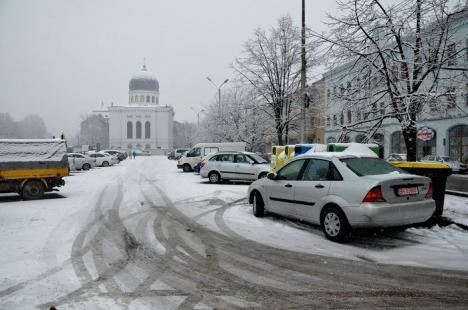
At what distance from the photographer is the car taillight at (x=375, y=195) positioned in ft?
21.2

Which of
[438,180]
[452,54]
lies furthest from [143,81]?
[438,180]

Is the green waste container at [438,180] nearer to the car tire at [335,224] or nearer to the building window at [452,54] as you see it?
the car tire at [335,224]

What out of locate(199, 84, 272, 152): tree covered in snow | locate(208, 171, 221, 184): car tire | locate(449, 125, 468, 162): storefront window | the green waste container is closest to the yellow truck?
locate(208, 171, 221, 184): car tire

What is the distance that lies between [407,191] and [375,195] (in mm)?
679

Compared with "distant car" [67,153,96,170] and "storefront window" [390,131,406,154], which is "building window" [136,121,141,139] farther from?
"storefront window" [390,131,406,154]

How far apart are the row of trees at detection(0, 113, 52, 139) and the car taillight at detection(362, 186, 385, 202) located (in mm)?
112715

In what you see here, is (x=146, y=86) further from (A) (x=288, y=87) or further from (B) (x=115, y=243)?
(B) (x=115, y=243)

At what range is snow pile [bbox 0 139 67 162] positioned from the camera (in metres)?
13.0

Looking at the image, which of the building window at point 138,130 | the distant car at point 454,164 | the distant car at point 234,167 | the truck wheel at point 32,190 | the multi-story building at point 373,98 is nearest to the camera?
the multi-story building at point 373,98

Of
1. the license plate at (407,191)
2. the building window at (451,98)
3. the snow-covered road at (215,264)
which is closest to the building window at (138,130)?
the snow-covered road at (215,264)

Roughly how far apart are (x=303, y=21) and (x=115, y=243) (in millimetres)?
12445

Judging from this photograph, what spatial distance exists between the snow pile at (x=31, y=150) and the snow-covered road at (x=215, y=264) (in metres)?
3.67

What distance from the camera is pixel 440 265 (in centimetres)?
573

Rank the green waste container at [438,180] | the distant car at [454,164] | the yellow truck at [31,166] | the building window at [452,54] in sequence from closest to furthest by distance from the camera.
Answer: the green waste container at [438,180] → the building window at [452,54] → the yellow truck at [31,166] → the distant car at [454,164]
